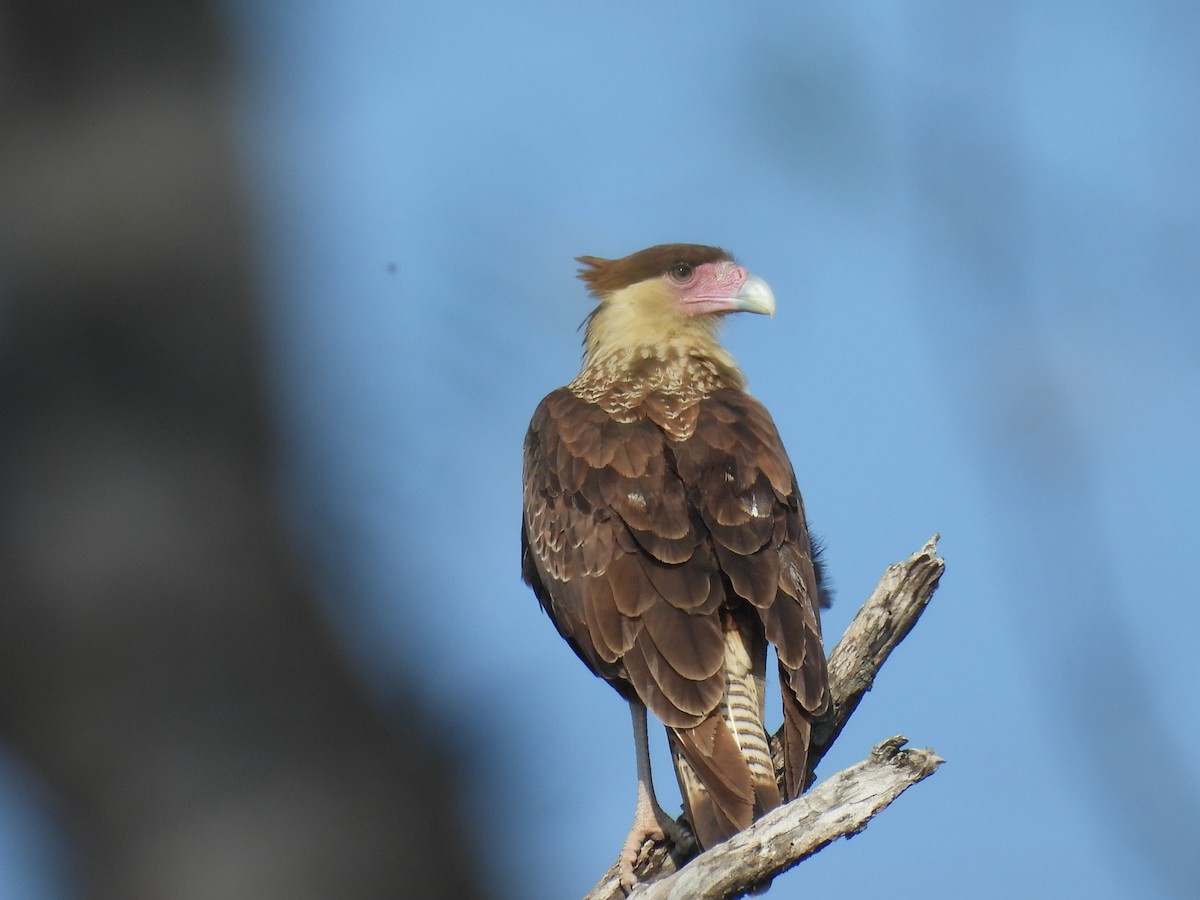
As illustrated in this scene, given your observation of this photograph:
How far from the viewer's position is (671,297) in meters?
6.02

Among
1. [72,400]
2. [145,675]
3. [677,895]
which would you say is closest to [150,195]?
[72,400]

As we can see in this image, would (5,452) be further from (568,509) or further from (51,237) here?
(568,509)

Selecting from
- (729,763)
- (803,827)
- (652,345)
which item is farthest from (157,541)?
(652,345)

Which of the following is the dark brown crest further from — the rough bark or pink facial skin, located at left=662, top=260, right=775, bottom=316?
the rough bark

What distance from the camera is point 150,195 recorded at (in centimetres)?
238

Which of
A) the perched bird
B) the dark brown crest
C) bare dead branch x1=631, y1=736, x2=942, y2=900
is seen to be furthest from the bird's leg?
the dark brown crest

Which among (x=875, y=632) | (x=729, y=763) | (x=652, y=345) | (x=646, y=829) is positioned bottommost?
(x=646, y=829)

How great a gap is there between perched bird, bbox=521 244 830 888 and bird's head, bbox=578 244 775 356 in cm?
39

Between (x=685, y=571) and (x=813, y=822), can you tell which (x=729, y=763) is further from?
(x=813, y=822)

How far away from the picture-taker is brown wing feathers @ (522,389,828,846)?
4.01 meters

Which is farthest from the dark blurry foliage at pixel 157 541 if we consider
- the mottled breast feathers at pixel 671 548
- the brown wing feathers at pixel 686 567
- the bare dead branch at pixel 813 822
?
the mottled breast feathers at pixel 671 548

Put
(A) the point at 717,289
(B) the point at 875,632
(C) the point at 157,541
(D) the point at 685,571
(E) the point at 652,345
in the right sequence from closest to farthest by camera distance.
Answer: (C) the point at 157,541 → (B) the point at 875,632 → (D) the point at 685,571 → (E) the point at 652,345 → (A) the point at 717,289

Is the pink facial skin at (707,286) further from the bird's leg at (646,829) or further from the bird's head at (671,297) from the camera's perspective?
the bird's leg at (646,829)

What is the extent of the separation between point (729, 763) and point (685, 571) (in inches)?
25.8
